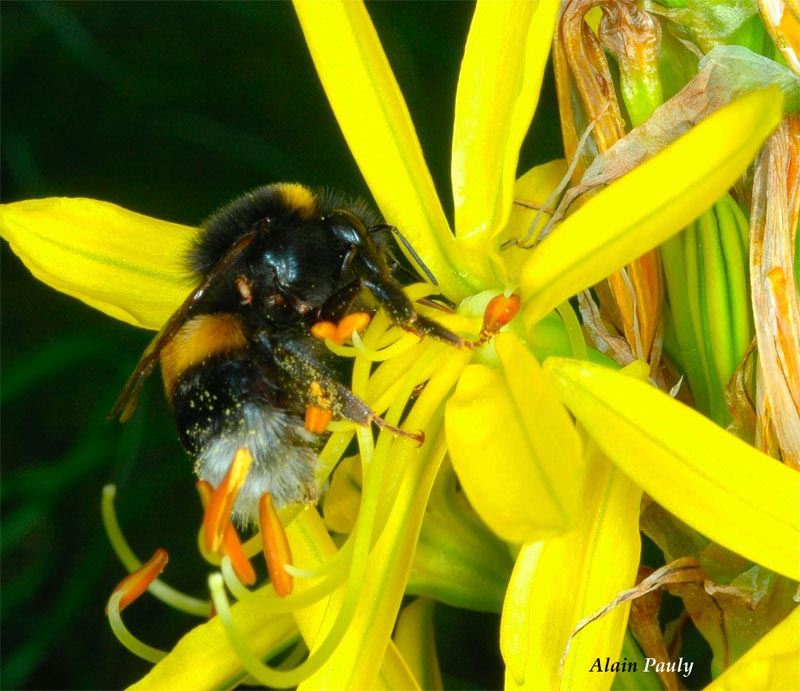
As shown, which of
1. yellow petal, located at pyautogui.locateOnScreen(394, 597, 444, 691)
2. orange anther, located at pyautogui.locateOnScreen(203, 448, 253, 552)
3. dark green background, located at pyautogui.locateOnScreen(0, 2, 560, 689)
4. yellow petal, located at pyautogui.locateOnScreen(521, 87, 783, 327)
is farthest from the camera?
dark green background, located at pyautogui.locateOnScreen(0, 2, 560, 689)

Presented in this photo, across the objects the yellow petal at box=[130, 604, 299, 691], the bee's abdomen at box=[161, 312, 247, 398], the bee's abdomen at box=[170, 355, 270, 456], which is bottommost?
the yellow petal at box=[130, 604, 299, 691]

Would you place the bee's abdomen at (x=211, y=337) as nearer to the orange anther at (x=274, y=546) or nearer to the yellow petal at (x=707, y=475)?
the orange anther at (x=274, y=546)

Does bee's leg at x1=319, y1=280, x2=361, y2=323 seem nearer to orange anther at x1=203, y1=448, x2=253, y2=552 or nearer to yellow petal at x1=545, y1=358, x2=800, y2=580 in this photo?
orange anther at x1=203, y1=448, x2=253, y2=552

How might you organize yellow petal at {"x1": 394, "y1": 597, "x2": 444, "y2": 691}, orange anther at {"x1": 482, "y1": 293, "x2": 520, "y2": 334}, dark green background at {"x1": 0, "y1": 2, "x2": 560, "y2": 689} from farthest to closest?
dark green background at {"x1": 0, "y1": 2, "x2": 560, "y2": 689}
yellow petal at {"x1": 394, "y1": 597, "x2": 444, "y2": 691}
orange anther at {"x1": 482, "y1": 293, "x2": 520, "y2": 334}

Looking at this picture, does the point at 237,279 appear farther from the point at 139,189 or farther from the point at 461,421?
the point at 139,189

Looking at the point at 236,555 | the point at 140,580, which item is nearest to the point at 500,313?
the point at 236,555

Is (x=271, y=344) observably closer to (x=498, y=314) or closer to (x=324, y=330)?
(x=324, y=330)

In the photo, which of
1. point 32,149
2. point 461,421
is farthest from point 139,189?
point 461,421

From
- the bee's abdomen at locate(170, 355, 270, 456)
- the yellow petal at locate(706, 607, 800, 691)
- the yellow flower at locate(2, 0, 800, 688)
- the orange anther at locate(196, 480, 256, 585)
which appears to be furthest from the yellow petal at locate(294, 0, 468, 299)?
the yellow petal at locate(706, 607, 800, 691)
